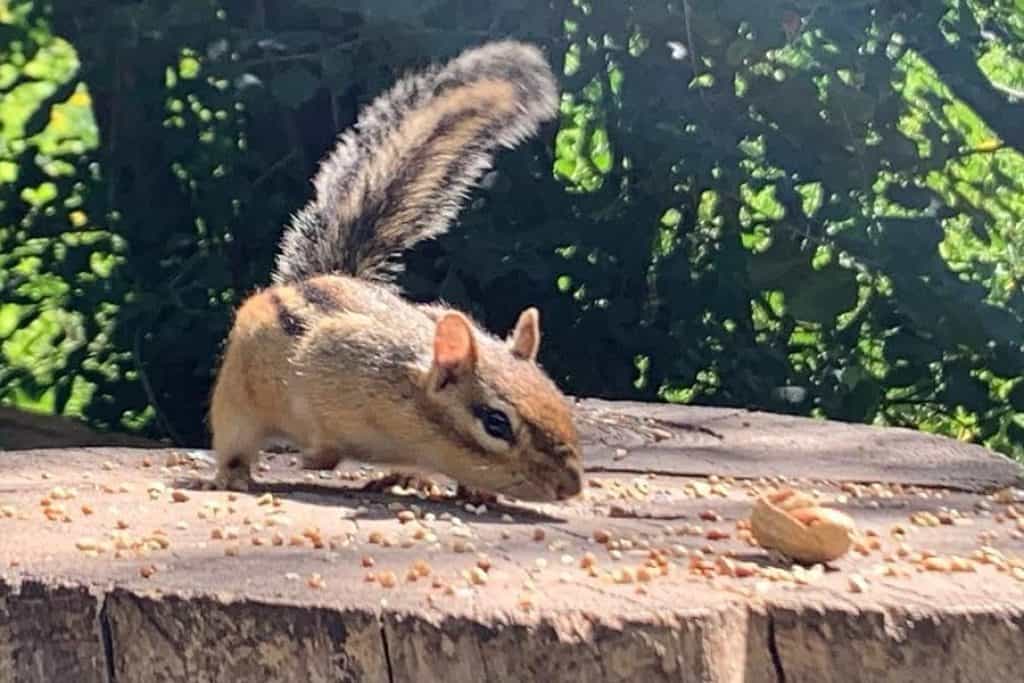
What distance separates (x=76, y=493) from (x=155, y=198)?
1966 millimetres

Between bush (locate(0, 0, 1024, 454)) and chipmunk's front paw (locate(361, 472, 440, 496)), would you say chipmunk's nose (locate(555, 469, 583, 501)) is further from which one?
bush (locate(0, 0, 1024, 454))

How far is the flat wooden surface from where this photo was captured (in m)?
1.99

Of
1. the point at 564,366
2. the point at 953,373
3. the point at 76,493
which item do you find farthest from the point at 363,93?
the point at 76,493

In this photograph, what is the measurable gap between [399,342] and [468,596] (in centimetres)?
95

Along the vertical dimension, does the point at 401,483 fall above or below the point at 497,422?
below

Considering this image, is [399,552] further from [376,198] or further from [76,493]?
[376,198]

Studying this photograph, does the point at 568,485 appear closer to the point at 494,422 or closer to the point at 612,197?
the point at 494,422

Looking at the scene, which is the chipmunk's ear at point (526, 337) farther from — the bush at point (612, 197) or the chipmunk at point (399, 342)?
the bush at point (612, 197)

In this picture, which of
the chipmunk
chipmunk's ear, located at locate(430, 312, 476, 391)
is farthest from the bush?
chipmunk's ear, located at locate(430, 312, 476, 391)

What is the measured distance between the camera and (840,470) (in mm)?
3318

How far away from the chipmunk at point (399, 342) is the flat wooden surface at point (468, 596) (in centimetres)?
11

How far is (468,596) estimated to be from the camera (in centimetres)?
205

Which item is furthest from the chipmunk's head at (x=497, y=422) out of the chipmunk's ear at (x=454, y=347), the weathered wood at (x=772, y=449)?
the weathered wood at (x=772, y=449)

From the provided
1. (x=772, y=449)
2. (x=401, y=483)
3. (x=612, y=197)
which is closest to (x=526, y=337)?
(x=401, y=483)
